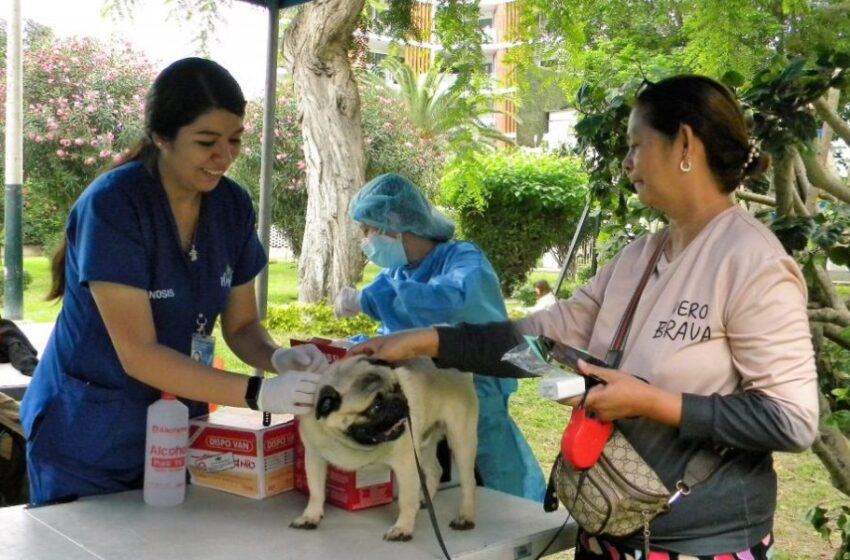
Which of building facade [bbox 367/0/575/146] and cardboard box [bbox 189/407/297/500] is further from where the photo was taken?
building facade [bbox 367/0/575/146]

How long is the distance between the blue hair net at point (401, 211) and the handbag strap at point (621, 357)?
138 cm

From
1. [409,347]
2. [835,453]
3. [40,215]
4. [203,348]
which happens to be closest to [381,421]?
[409,347]

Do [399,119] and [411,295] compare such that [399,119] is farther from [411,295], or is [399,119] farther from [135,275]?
[135,275]

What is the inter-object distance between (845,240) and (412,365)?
5.11ft

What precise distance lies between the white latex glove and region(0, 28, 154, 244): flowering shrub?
10688 mm

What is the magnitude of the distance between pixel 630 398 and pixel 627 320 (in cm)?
29

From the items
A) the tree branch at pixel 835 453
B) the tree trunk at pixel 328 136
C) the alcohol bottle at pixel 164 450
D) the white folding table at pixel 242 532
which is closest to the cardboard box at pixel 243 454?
the white folding table at pixel 242 532

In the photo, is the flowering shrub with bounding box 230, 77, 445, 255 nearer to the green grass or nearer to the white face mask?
the green grass

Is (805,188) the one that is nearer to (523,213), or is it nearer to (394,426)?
(394,426)

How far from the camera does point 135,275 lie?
1.94 meters

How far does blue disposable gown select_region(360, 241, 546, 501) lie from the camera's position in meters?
2.95

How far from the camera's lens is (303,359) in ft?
6.89

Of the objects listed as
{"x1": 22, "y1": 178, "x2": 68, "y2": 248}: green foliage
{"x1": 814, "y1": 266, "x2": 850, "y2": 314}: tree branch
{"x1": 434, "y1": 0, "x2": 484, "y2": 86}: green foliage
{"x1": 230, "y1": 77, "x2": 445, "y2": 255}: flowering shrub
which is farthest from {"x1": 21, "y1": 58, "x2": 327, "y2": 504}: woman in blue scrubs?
{"x1": 230, "y1": 77, "x2": 445, "y2": 255}: flowering shrub

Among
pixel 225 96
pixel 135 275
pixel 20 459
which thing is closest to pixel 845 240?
pixel 225 96
